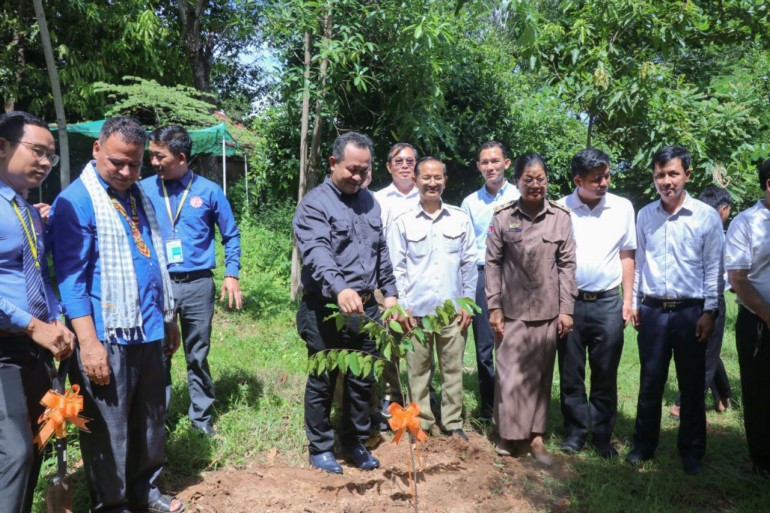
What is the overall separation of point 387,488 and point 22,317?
223 centimetres

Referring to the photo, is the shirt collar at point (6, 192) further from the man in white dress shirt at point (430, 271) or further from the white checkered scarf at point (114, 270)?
the man in white dress shirt at point (430, 271)

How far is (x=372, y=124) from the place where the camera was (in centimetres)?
914

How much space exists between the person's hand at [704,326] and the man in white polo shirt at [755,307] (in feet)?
0.66

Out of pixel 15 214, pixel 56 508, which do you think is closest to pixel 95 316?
pixel 15 214

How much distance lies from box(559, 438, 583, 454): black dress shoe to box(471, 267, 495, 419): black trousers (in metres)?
0.67

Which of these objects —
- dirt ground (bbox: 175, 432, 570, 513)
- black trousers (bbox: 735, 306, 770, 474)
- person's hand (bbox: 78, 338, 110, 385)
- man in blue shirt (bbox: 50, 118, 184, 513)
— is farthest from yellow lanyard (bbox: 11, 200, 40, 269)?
black trousers (bbox: 735, 306, 770, 474)

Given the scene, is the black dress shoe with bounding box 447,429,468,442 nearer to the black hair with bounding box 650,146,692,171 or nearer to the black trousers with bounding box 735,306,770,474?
the black trousers with bounding box 735,306,770,474

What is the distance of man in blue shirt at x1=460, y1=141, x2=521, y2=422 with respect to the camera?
15.9ft

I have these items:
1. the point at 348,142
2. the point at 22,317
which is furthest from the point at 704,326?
the point at 22,317

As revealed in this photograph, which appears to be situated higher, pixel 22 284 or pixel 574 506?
pixel 22 284

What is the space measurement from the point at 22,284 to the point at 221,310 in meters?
5.10

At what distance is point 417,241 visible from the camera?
14.6 ft

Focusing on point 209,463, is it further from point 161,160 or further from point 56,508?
point 161,160

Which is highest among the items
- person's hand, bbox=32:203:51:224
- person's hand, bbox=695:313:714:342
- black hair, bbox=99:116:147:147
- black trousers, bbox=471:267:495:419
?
black hair, bbox=99:116:147:147
